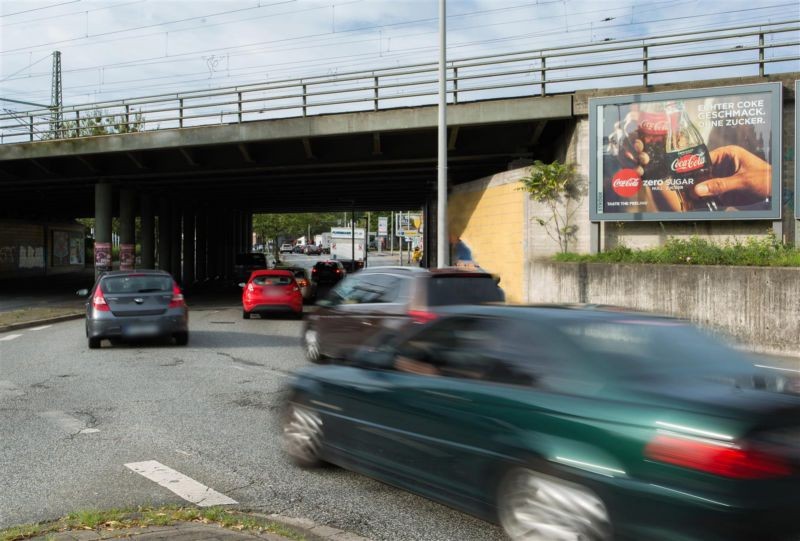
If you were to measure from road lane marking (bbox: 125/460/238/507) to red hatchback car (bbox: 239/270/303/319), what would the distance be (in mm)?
14298

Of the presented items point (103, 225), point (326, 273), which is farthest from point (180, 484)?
point (326, 273)

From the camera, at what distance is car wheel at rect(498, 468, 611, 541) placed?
3.48 metres

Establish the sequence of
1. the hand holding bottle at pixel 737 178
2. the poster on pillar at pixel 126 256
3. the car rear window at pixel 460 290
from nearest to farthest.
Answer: the car rear window at pixel 460 290 < the hand holding bottle at pixel 737 178 < the poster on pillar at pixel 126 256

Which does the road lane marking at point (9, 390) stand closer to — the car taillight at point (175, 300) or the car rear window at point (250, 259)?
the car taillight at point (175, 300)

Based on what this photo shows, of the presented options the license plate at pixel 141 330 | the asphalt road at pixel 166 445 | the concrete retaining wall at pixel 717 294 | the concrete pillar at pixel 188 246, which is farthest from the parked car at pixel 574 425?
the concrete pillar at pixel 188 246

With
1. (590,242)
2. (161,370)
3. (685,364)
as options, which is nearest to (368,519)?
(685,364)

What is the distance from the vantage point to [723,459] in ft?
10.3

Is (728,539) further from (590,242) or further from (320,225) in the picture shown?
(320,225)

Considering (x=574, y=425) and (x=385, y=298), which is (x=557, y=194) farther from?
(x=574, y=425)

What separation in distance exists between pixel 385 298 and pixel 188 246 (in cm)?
3865

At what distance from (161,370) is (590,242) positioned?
12.4 m

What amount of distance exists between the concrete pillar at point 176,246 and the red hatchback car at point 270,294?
23.8m

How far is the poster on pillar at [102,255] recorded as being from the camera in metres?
32.3

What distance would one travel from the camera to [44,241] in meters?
56.8
